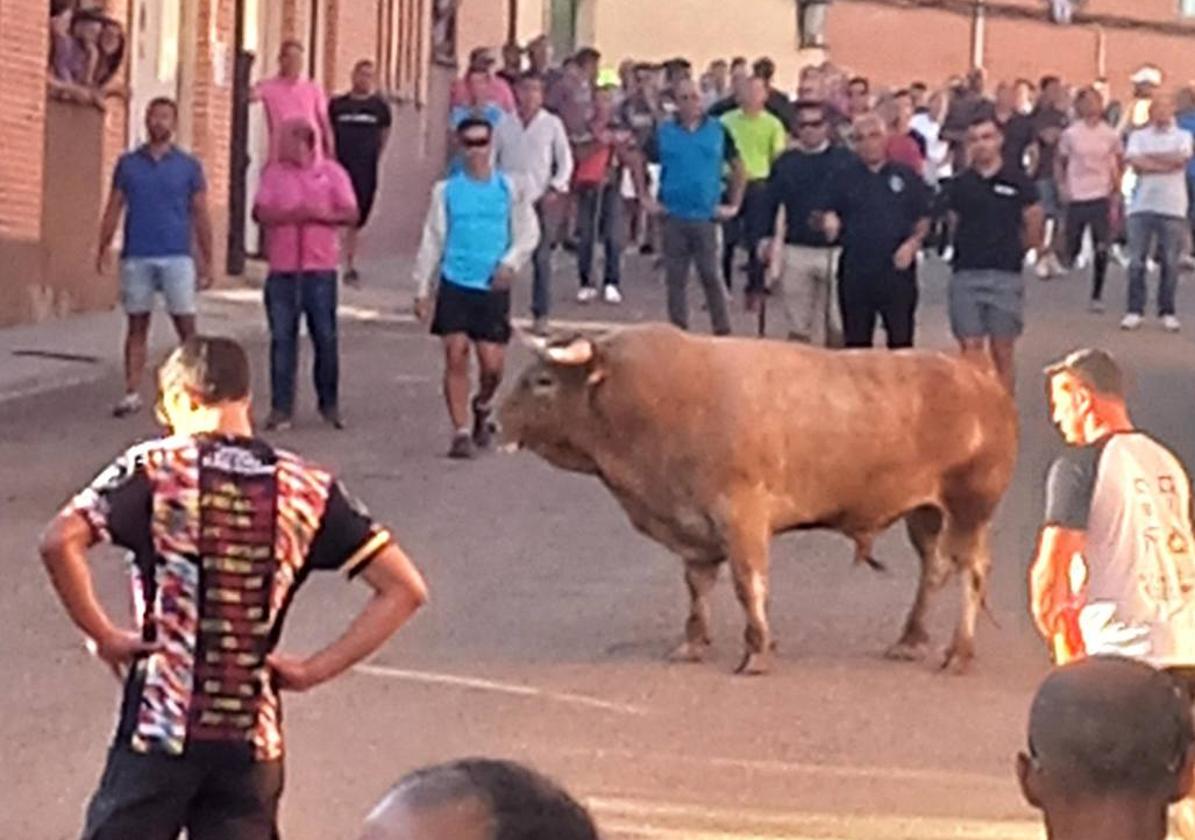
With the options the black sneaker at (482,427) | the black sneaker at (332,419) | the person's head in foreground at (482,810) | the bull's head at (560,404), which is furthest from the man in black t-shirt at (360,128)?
the person's head in foreground at (482,810)

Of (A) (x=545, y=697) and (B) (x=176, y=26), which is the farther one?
(B) (x=176, y=26)

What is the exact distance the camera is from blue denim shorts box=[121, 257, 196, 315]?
19.9 metres

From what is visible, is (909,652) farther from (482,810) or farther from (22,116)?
(22,116)

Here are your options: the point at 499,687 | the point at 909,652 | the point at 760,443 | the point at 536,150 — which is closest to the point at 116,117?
the point at 536,150

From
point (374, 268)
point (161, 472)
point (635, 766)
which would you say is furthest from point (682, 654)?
point (374, 268)

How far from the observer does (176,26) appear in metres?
29.8

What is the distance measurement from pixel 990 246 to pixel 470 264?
314 centimetres

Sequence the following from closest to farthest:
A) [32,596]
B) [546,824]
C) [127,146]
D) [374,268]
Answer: [546,824] → [32,596] → [127,146] → [374,268]

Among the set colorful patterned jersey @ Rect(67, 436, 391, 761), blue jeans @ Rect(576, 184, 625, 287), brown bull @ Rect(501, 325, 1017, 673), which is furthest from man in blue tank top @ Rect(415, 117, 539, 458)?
colorful patterned jersey @ Rect(67, 436, 391, 761)

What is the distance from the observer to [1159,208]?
28.6 metres

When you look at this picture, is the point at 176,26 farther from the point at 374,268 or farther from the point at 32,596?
the point at 32,596

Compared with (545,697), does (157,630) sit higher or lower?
higher

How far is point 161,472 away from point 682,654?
6.35 metres

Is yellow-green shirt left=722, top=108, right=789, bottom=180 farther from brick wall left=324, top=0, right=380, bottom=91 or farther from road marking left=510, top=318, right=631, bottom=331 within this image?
brick wall left=324, top=0, right=380, bottom=91
